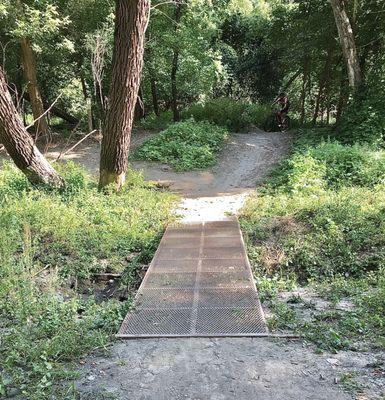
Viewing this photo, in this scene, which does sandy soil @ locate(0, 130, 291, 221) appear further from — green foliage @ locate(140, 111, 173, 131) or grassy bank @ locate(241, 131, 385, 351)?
green foliage @ locate(140, 111, 173, 131)

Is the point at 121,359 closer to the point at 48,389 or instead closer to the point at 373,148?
the point at 48,389

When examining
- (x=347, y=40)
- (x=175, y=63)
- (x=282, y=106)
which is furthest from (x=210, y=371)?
(x=282, y=106)

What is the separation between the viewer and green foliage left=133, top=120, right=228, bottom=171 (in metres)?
12.2

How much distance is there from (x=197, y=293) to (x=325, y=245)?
2.43m

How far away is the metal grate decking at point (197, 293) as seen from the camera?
3811mm

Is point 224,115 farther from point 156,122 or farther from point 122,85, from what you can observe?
point 122,85

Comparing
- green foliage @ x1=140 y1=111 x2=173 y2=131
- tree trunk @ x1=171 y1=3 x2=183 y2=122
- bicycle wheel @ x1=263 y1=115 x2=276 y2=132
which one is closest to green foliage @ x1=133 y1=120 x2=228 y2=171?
green foliage @ x1=140 y1=111 x2=173 y2=131

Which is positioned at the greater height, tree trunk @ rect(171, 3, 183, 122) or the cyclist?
tree trunk @ rect(171, 3, 183, 122)

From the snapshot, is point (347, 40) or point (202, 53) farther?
point (202, 53)

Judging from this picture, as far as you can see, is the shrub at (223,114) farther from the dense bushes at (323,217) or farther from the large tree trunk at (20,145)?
the large tree trunk at (20,145)

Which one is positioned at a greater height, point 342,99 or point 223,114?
point 342,99

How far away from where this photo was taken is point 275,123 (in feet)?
58.4

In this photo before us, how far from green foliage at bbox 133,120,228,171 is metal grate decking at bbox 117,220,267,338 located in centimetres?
580

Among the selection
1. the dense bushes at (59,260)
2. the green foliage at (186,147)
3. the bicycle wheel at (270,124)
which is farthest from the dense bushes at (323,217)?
the bicycle wheel at (270,124)
